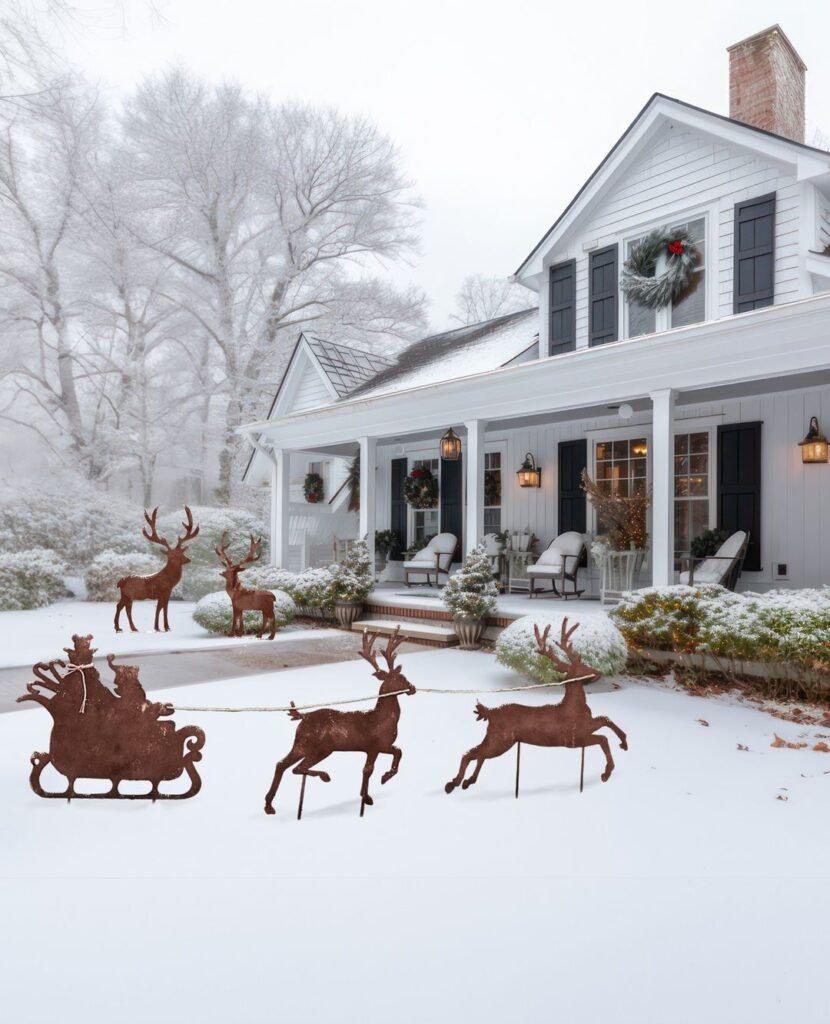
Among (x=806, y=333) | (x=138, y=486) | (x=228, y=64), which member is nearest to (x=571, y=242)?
(x=806, y=333)

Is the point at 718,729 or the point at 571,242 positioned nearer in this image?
the point at 718,729

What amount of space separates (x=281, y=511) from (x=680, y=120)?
337 inches

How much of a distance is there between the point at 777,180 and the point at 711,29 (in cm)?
726

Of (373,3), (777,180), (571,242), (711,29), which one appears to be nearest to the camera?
(777,180)

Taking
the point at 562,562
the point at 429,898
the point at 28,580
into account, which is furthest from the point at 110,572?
the point at 429,898

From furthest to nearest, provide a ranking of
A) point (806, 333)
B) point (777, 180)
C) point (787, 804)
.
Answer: point (777, 180), point (806, 333), point (787, 804)

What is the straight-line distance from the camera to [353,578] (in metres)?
10.3

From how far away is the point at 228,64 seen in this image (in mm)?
21156

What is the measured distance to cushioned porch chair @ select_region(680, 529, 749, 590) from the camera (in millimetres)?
8266

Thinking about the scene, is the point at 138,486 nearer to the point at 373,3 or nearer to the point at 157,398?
the point at 157,398

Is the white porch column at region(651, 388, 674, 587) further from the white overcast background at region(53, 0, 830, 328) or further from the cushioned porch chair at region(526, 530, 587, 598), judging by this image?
the white overcast background at region(53, 0, 830, 328)

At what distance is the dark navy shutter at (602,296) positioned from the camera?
9.71m

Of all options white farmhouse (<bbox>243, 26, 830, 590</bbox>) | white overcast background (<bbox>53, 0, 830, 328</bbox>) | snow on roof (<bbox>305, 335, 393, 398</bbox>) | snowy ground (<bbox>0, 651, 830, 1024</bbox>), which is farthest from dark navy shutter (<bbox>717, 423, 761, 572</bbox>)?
snow on roof (<bbox>305, 335, 393, 398</bbox>)

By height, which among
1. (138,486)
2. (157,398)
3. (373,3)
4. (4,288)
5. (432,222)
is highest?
(432,222)
